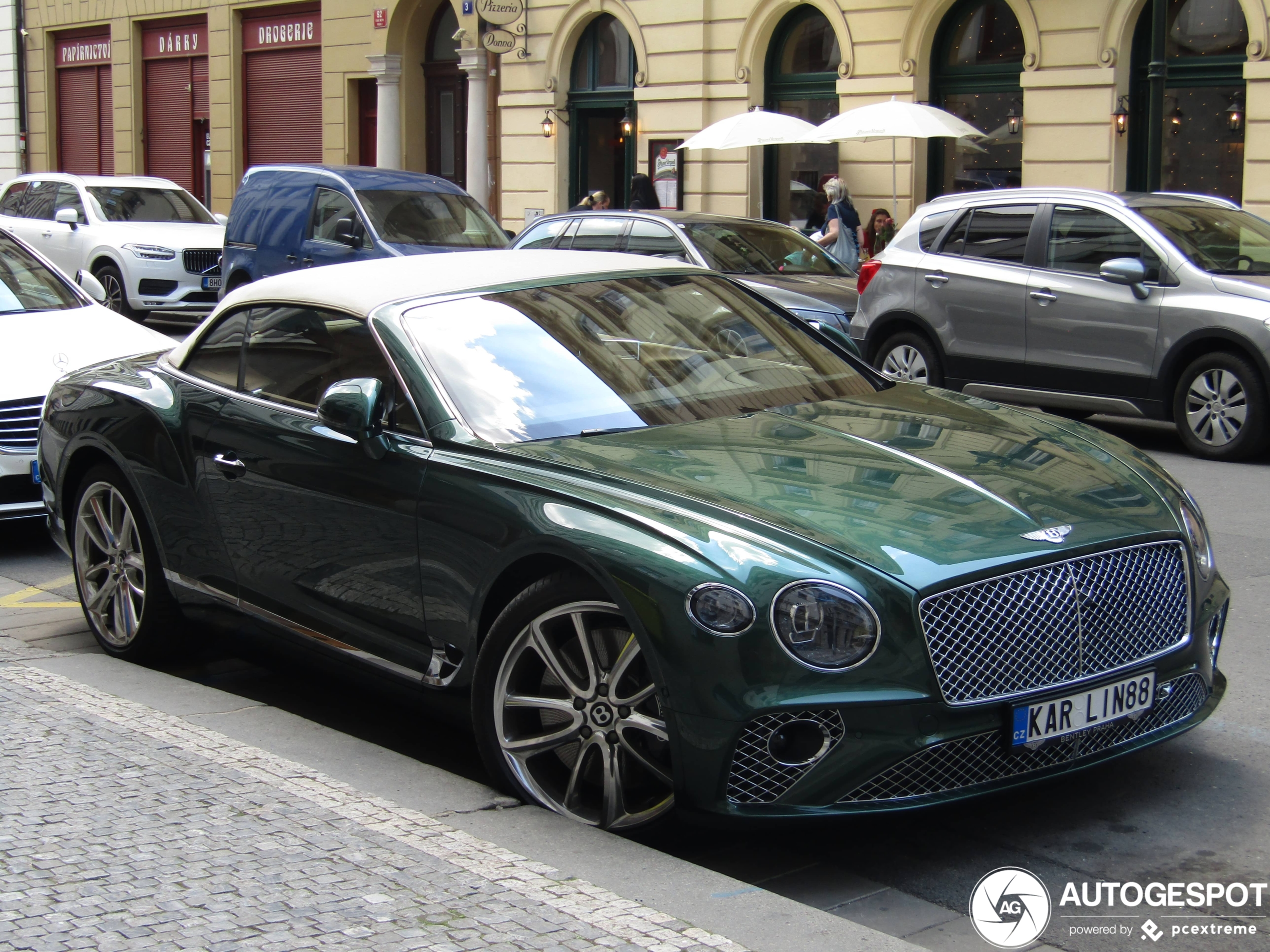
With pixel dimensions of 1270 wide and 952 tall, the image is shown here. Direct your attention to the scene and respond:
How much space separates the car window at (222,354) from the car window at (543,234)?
977 cm

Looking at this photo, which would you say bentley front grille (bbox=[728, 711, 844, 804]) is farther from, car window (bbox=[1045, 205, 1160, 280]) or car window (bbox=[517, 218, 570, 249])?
car window (bbox=[517, 218, 570, 249])

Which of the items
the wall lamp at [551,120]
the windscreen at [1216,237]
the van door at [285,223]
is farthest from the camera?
the wall lamp at [551,120]

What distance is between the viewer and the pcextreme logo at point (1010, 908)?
11.6 feet

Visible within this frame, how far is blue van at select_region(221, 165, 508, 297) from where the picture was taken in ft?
52.8

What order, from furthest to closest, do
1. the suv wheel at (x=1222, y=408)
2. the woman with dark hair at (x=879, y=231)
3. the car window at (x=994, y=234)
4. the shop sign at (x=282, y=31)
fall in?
1. the shop sign at (x=282, y=31)
2. the woman with dark hair at (x=879, y=231)
3. the car window at (x=994, y=234)
4. the suv wheel at (x=1222, y=408)

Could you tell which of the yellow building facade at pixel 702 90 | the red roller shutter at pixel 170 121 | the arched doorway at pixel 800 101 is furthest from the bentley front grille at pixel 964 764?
the red roller shutter at pixel 170 121

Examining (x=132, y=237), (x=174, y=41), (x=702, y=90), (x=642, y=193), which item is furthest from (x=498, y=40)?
(x=174, y=41)

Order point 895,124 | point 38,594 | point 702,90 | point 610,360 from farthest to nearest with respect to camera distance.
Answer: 1. point 702,90
2. point 895,124
3. point 38,594
4. point 610,360

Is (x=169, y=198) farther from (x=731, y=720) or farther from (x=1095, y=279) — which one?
(x=731, y=720)

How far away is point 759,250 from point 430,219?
4096 millimetres

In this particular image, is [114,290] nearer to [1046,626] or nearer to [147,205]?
[147,205]

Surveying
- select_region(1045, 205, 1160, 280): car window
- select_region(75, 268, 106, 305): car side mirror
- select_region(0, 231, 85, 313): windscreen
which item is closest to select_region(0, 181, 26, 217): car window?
select_region(75, 268, 106, 305): car side mirror

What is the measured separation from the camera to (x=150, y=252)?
19.6 m

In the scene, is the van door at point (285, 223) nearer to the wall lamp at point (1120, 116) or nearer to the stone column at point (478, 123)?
the wall lamp at point (1120, 116)
